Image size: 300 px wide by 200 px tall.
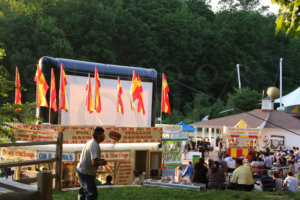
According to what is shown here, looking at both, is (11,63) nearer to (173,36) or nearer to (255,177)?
(173,36)

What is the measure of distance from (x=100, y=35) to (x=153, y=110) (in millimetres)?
38511

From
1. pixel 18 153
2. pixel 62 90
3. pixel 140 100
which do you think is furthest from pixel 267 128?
pixel 18 153

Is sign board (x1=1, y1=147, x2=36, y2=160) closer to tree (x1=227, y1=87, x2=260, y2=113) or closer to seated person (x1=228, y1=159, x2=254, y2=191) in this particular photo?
seated person (x1=228, y1=159, x2=254, y2=191)

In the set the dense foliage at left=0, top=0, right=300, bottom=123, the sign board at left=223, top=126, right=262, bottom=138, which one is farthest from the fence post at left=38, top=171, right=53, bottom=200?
the dense foliage at left=0, top=0, right=300, bottom=123

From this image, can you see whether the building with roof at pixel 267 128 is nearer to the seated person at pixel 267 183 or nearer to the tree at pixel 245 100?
the tree at pixel 245 100

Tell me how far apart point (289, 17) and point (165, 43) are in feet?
202

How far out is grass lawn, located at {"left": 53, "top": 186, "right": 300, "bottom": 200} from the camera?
8811 mm

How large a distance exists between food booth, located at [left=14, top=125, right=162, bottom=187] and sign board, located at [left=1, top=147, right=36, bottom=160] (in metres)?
0.16

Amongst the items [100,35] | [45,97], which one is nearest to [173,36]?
[100,35]

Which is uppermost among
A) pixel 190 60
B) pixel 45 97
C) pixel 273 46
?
pixel 273 46

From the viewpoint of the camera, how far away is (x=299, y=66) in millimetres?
Answer: 76188

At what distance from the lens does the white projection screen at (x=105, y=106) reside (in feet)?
60.4

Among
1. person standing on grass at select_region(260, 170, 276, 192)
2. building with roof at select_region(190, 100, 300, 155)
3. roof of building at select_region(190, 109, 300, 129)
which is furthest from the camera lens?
roof of building at select_region(190, 109, 300, 129)

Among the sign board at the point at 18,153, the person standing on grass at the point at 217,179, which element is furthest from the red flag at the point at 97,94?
the person standing on grass at the point at 217,179
